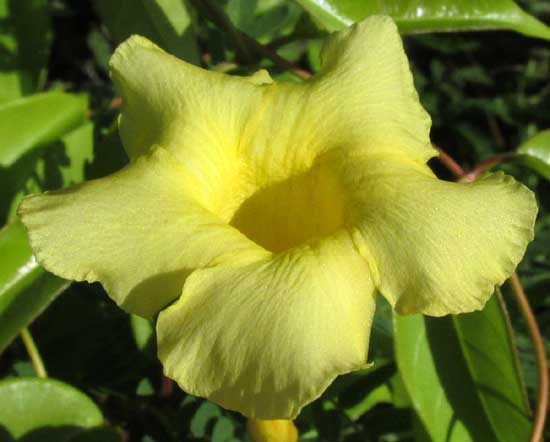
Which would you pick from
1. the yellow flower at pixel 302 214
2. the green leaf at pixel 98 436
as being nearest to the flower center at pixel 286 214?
the yellow flower at pixel 302 214

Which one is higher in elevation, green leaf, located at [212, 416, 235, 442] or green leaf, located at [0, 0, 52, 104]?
green leaf, located at [0, 0, 52, 104]

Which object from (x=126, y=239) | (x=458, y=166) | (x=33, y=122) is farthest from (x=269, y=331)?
(x=33, y=122)

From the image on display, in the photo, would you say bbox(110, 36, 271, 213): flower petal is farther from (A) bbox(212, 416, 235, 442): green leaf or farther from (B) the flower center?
(A) bbox(212, 416, 235, 442): green leaf

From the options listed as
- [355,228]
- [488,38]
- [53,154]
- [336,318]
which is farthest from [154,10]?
[488,38]

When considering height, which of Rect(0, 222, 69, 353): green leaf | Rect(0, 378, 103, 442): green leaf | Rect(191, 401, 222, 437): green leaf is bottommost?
Rect(191, 401, 222, 437): green leaf

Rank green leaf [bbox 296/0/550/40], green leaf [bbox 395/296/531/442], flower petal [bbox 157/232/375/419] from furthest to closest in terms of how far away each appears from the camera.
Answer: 1. green leaf [bbox 296/0/550/40]
2. green leaf [bbox 395/296/531/442]
3. flower petal [bbox 157/232/375/419]

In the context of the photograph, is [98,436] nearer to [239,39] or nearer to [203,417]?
[203,417]

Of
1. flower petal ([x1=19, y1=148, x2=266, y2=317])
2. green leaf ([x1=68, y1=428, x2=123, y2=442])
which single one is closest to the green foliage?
green leaf ([x1=68, y1=428, x2=123, y2=442])
